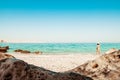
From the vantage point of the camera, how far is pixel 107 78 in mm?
4711

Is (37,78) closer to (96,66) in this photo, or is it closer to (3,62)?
(3,62)

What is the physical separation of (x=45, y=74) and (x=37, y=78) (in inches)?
4.2

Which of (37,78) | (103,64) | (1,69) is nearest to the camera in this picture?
(37,78)

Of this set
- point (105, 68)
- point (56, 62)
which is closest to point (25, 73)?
point (105, 68)

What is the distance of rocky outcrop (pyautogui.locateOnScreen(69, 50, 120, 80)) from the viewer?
15.6 feet

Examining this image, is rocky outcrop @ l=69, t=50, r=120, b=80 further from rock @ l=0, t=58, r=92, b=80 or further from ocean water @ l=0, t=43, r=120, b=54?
ocean water @ l=0, t=43, r=120, b=54

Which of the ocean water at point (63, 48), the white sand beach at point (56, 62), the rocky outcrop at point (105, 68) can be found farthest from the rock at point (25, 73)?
the ocean water at point (63, 48)

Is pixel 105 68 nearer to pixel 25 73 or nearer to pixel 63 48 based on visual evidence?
pixel 25 73

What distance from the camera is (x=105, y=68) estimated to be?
5.02 metres

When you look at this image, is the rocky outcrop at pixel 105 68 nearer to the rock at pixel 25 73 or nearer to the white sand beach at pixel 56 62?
the rock at pixel 25 73

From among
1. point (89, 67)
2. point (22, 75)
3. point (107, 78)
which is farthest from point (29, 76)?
point (89, 67)

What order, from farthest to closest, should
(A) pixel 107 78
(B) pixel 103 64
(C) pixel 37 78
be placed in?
(B) pixel 103 64 → (A) pixel 107 78 → (C) pixel 37 78

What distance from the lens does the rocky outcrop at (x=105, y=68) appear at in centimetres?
477

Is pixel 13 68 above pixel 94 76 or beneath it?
above
